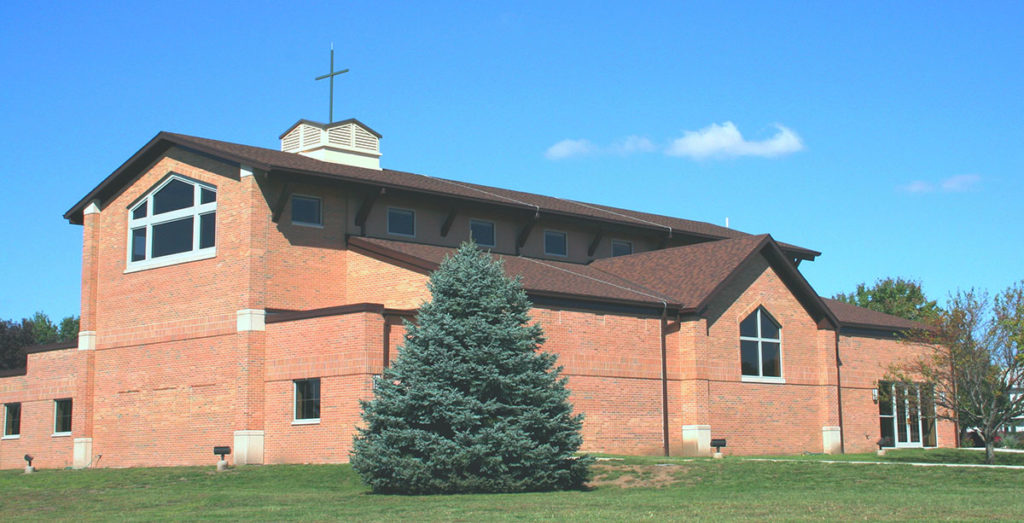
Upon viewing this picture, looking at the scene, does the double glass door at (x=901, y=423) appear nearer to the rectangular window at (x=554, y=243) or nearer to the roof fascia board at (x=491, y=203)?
the roof fascia board at (x=491, y=203)

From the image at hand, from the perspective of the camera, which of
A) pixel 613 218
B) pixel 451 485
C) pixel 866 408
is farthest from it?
pixel 613 218

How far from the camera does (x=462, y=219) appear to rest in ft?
117

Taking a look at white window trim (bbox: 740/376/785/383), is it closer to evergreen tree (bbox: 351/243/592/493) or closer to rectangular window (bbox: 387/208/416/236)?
rectangular window (bbox: 387/208/416/236)

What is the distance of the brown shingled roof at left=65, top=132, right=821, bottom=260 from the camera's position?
31.6 m

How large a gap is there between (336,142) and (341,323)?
36.7 feet

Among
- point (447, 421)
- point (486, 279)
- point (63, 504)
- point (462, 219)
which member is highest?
point (462, 219)

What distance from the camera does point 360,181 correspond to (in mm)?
31875

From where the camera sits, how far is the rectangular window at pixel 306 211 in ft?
105

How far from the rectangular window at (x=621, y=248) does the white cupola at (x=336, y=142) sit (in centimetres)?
888

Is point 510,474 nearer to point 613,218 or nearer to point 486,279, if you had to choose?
point 486,279

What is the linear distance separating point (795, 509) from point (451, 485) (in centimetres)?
691

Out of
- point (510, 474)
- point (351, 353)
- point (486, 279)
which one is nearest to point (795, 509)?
point (510, 474)

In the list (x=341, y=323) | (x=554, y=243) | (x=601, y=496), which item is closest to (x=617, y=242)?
(x=554, y=243)

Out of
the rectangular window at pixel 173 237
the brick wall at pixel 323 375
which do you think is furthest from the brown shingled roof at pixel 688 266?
the rectangular window at pixel 173 237
